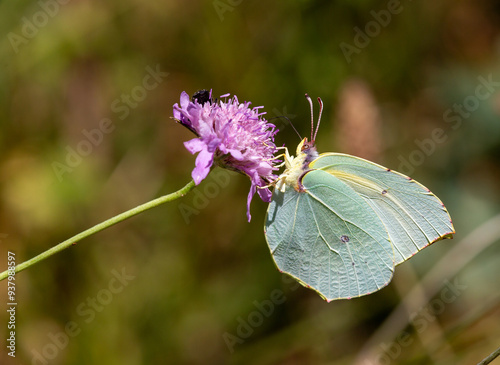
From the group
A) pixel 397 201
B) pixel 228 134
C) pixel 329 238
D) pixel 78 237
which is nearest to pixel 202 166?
pixel 228 134

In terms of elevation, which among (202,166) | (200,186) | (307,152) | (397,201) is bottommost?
(397,201)

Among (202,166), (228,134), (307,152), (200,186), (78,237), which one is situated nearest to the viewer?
(78,237)

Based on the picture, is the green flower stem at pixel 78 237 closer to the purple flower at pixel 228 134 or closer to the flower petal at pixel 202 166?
the flower petal at pixel 202 166

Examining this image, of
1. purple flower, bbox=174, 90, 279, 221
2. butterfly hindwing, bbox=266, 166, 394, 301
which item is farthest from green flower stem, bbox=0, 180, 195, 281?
butterfly hindwing, bbox=266, 166, 394, 301

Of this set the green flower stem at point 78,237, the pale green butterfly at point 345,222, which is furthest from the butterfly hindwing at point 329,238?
the green flower stem at point 78,237

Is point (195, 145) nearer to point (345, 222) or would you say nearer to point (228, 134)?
point (228, 134)

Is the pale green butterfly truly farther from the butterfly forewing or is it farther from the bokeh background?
the bokeh background
